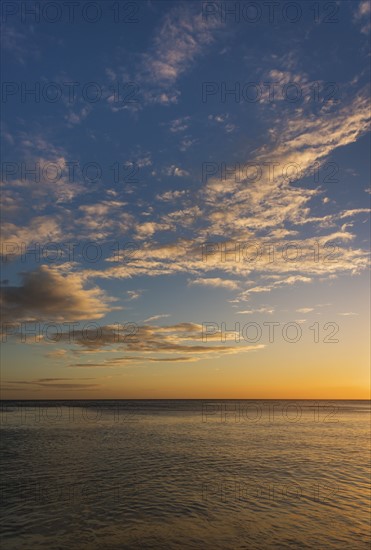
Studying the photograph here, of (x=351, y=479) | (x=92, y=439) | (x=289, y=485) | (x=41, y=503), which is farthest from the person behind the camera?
(x=92, y=439)

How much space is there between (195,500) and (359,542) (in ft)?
28.5

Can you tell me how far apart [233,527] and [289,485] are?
9246 mm

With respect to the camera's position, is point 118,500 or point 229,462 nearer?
point 118,500

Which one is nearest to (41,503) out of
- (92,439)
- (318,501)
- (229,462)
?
(318,501)

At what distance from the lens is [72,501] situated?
70.6ft

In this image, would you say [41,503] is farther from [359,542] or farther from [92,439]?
[92,439]

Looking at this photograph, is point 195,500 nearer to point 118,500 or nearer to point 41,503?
point 118,500

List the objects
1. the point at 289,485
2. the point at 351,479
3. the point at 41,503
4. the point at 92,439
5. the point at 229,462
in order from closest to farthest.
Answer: the point at 41,503 → the point at 289,485 → the point at 351,479 → the point at 229,462 → the point at 92,439

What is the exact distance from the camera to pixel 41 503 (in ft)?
68.9

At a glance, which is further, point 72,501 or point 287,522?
point 72,501

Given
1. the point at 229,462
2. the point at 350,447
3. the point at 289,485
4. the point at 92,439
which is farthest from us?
the point at 92,439

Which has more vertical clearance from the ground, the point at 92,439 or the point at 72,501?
the point at 72,501

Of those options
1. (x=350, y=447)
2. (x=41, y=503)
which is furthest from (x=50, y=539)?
(x=350, y=447)

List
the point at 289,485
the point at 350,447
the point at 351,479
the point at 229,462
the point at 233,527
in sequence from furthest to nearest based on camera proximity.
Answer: the point at 350,447 → the point at 229,462 → the point at 351,479 → the point at 289,485 → the point at 233,527
